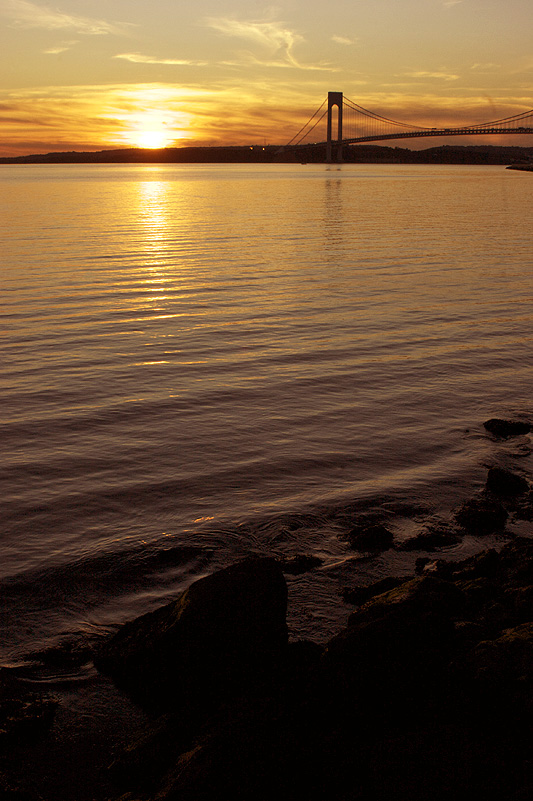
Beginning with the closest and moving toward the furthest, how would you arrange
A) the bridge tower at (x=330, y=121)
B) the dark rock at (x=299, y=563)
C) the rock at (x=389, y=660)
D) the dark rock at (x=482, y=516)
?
the rock at (x=389, y=660) < the dark rock at (x=299, y=563) < the dark rock at (x=482, y=516) < the bridge tower at (x=330, y=121)

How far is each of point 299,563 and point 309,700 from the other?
7.32 feet

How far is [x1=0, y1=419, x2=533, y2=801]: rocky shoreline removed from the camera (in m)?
3.26

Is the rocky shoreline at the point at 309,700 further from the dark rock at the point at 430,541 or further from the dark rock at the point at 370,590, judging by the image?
the dark rock at the point at 430,541

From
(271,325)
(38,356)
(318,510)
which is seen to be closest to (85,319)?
(38,356)

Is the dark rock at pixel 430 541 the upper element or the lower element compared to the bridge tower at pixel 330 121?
lower

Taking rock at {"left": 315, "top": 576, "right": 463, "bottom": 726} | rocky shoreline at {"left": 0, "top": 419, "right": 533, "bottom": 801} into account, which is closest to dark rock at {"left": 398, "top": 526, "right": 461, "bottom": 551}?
rocky shoreline at {"left": 0, "top": 419, "right": 533, "bottom": 801}

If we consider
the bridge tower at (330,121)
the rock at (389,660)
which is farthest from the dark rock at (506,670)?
the bridge tower at (330,121)

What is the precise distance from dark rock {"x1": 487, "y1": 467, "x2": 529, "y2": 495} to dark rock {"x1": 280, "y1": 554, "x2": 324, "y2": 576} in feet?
7.62

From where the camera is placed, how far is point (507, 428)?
8984 mm

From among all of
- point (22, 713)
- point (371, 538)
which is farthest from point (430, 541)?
point (22, 713)

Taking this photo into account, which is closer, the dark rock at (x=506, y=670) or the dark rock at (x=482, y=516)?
the dark rock at (x=506, y=670)

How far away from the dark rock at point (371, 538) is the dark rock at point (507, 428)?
10.5 feet

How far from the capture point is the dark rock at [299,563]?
5.85 meters

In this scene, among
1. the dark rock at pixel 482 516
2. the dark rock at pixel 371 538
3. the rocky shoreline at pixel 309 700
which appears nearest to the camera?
the rocky shoreline at pixel 309 700
